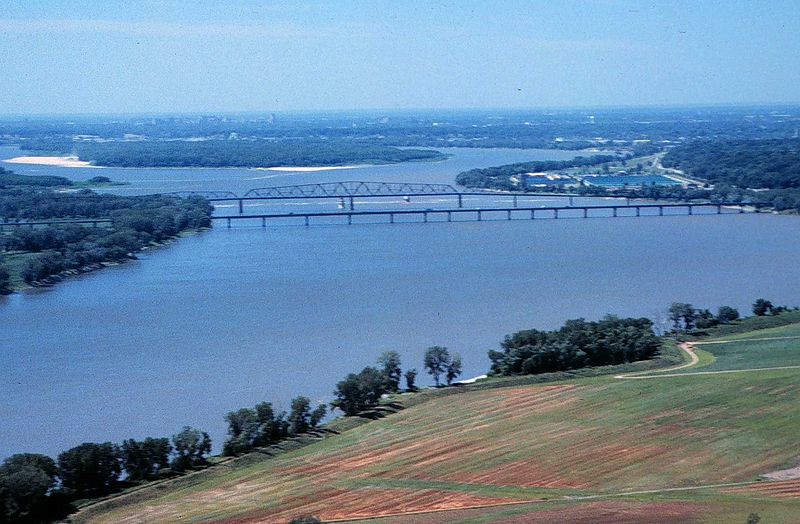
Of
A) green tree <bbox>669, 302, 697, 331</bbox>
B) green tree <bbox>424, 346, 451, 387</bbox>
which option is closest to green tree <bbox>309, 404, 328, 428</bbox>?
green tree <bbox>424, 346, 451, 387</bbox>

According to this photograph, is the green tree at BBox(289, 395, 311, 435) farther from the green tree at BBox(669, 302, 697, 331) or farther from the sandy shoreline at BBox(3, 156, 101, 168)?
the sandy shoreline at BBox(3, 156, 101, 168)

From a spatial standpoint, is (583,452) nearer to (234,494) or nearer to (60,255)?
(234,494)

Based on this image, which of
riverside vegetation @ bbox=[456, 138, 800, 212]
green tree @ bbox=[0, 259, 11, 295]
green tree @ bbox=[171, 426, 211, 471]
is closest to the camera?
green tree @ bbox=[171, 426, 211, 471]

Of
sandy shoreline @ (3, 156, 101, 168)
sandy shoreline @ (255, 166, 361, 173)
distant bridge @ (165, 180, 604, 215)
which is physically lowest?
distant bridge @ (165, 180, 604, 215)

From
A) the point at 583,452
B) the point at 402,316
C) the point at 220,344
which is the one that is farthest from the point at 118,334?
the point at 583,452

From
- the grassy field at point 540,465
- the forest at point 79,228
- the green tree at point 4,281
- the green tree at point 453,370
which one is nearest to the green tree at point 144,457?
the grassy field at point 540,465

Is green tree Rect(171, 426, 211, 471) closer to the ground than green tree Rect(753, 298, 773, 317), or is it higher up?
closer to the ground
